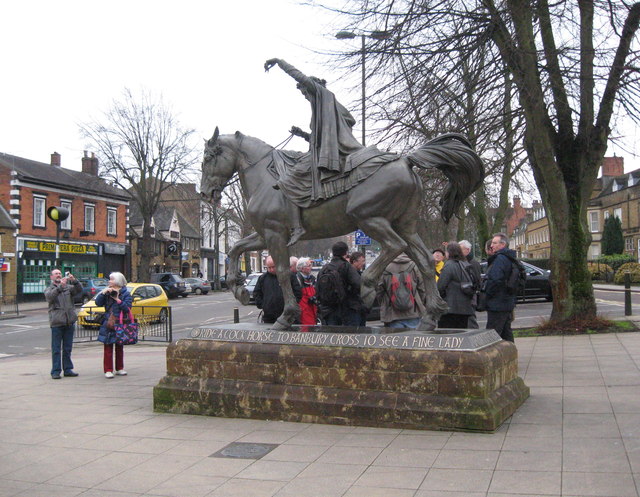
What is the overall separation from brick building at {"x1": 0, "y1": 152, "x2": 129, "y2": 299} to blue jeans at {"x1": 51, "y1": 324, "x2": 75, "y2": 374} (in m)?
33.1

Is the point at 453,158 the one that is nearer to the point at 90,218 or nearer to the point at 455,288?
the point at 455,288

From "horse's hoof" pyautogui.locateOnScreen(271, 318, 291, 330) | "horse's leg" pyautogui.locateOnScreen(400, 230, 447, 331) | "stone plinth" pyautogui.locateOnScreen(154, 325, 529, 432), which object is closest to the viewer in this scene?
"stone plinth" pyautogui.locateOnScreen(154, 325, 529, 432)

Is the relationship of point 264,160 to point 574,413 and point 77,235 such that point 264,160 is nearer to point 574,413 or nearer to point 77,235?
point 574,413

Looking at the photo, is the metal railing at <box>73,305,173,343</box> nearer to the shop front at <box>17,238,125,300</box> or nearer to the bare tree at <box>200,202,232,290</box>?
the shop front at <box>17,238,125,300</box>

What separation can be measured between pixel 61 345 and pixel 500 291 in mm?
7431

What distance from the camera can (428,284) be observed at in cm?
698

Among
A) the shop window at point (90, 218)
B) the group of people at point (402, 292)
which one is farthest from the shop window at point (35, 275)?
the group of people at point (402, 292)

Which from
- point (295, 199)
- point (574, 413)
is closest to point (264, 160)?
point (295, 199)

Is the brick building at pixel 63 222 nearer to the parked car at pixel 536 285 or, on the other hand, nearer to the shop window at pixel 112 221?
the shop window at pixel 112 221

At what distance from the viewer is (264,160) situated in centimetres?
776

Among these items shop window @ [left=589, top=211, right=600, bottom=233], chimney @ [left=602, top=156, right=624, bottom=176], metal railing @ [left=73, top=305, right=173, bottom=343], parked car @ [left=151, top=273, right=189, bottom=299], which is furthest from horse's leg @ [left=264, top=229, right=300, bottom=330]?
chimney @ [left=602, top=156, right=624, bottom=176]

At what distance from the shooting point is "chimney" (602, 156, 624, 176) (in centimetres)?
7444

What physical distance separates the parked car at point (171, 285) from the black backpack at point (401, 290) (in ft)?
130

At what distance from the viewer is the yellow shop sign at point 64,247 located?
41803mm
